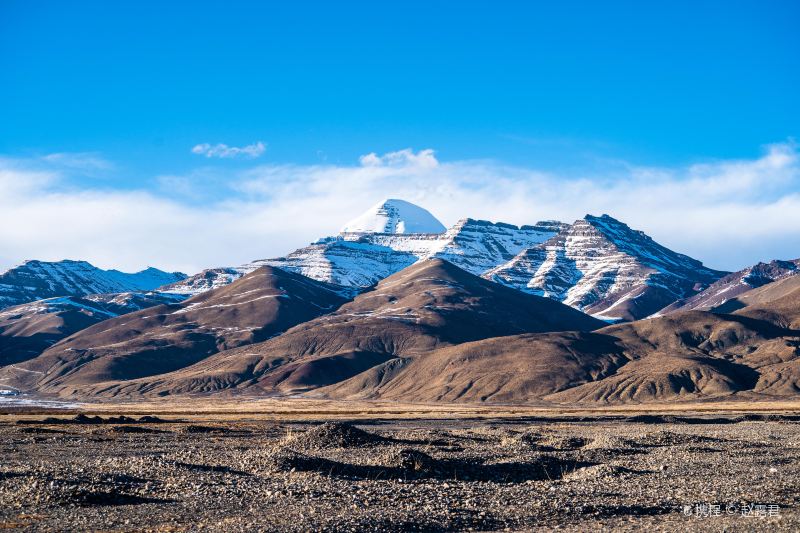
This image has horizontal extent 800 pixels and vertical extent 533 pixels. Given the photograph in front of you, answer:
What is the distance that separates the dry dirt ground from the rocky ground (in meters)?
0.11

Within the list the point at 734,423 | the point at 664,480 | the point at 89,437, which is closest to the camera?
the point at 664,480

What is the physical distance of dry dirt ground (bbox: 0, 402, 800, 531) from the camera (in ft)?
111

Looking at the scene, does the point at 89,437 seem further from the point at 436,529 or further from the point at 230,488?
the point at 436,529

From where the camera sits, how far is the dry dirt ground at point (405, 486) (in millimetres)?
33875

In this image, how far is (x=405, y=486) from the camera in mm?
44219

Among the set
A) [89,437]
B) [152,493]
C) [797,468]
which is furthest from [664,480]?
[89,437]

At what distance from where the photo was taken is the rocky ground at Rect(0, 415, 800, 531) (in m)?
33.9

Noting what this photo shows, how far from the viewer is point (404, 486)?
145ft

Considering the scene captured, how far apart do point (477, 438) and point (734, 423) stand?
50.9 metres

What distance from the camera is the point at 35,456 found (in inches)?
2431

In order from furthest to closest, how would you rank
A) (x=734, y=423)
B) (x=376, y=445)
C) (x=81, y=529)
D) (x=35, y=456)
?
(x=734, y=423) → (x=376, y=445) → (x=35, y=456) → (x=81, y=529)

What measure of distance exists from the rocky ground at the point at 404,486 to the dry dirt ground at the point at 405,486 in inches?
4.4

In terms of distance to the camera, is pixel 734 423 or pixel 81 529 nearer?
pixel 81 529

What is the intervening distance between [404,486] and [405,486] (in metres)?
0.06
